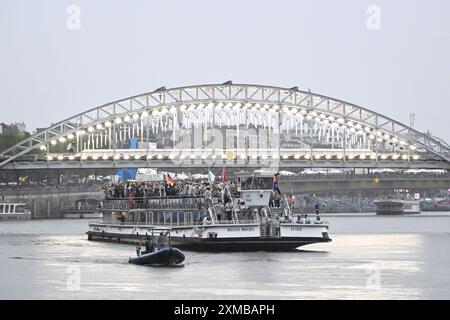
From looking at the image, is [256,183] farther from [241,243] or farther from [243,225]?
[241,243]

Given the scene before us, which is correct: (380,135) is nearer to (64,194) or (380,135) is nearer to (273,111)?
(273,111)

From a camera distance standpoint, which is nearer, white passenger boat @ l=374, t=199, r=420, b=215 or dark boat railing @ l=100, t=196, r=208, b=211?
dark boat railing @ l=100, t=196, r=208, b=211

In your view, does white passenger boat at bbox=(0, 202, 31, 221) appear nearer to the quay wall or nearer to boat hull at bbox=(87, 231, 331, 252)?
the quay wall

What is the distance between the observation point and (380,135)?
158000 millimetres

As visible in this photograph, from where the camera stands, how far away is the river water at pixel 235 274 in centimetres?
5297

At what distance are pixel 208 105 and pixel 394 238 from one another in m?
58.2

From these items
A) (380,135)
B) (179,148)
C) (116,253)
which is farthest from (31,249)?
(380,135)

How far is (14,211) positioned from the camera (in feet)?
517

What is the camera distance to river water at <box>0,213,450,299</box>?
5297 centimetres
